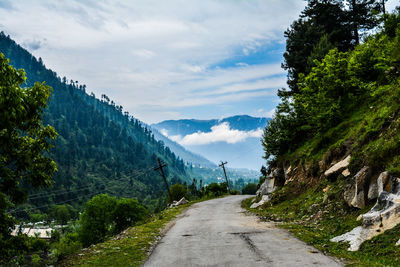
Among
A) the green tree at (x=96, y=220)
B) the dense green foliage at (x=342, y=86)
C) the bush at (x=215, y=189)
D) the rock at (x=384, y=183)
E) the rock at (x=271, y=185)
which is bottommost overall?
the green tree at (x=96, y=220)

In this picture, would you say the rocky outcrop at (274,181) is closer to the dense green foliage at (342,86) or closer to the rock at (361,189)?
the dense green foliage at (342,86)

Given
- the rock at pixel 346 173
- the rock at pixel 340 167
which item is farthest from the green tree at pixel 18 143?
the rock at pixel 340 167

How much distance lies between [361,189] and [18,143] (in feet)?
43.8

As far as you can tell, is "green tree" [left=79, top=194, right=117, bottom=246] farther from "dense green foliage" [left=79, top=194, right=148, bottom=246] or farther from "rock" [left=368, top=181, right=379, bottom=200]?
"rock" [left=368, top=181, right=379, bottom=200]

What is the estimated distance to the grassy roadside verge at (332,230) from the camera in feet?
26.7

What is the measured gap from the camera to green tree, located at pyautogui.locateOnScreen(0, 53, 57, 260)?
6789mm

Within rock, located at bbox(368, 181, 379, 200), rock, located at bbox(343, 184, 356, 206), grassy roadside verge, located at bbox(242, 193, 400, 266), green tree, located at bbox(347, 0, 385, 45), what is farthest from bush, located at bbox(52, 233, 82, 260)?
green tree, located at bbox(347, 0, 385, 45)

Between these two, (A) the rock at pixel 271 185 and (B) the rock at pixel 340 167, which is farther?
(A) the rock at pixel 271 185

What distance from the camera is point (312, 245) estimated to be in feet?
34.8

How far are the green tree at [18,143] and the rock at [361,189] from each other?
479 inches

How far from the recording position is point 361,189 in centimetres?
1202

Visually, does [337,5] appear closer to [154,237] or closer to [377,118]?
[377,118]

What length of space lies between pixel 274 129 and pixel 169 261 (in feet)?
88.5

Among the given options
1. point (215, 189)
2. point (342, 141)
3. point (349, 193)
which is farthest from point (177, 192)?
point (349, 193)
